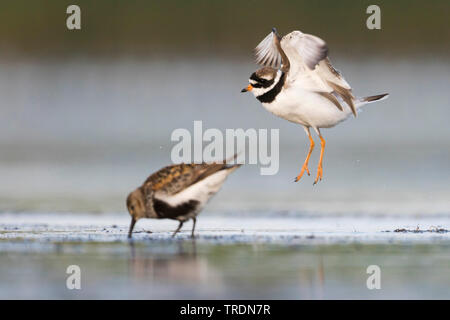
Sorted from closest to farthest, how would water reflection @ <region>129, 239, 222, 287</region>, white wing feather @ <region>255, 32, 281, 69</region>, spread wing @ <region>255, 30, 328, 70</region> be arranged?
1. water reflection @ <region>129, 239, 222, 287</region>
2. spread wing @ <region>255, 30, 328, 70</region>
3. white wing feather @ <region>255, 32, 281, 69</region>

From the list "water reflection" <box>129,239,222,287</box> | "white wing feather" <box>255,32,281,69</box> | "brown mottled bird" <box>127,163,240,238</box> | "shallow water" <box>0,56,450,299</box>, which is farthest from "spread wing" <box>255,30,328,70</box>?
"water reflection" <box>129,239,222,287</box>

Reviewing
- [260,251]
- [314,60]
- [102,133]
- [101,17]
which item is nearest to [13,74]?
[101,17]

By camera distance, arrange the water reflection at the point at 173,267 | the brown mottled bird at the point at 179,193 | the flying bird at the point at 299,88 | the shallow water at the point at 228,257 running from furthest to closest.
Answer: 1. the flying bird at the point at 299,88
2. the brown mottled bird at the point at 179,193
3. the water reflection at the point at 173,267
4. the shallow water at the point at 228,257

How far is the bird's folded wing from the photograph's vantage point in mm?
9047

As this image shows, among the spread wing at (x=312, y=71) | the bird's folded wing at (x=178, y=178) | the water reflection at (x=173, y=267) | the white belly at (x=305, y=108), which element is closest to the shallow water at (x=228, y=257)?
the water reflection at (x=173, y=267)

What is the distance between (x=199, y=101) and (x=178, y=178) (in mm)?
7274

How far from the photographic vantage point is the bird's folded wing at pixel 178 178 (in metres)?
9.05

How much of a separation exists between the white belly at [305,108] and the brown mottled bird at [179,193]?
6.40 feet

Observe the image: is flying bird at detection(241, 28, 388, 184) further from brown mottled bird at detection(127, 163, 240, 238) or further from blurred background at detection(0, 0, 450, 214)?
brown mottled bird at detection(127, 163, 240, 238)

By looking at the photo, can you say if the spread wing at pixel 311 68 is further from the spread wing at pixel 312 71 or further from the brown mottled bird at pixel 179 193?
the brown mottled bird at pixel 179 193

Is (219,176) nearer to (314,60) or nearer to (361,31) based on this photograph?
(314,60)

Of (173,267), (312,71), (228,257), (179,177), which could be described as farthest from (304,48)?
(173,267)

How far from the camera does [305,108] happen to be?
1098 cm
